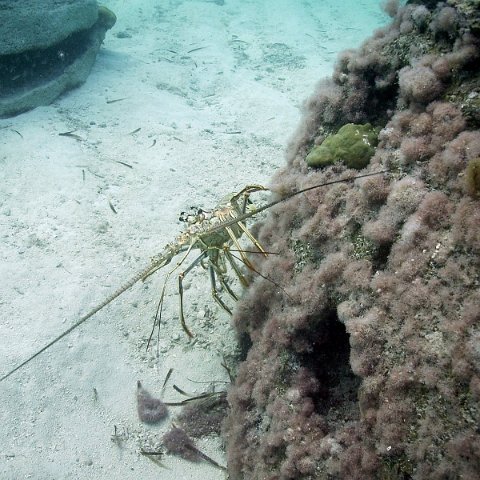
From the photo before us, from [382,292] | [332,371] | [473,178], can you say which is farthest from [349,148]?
[332,371]

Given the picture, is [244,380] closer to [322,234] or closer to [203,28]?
[322,234]

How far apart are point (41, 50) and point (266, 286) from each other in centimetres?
801

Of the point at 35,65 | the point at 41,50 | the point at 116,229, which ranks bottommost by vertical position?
the point at 116,229

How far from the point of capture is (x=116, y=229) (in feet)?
17.6

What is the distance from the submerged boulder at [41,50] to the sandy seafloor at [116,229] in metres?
0.30

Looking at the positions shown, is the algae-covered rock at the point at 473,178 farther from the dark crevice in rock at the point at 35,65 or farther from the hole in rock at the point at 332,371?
the dark crevice in rock at the point at 35,65

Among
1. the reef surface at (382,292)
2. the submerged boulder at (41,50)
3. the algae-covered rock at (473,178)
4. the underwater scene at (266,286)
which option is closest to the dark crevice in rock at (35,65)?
the submerged boulder at (41,50)

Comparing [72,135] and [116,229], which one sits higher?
[72,135]

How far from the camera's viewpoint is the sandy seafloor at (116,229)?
141 inches

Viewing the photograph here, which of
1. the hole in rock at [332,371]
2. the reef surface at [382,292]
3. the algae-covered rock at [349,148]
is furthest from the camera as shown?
the algae-covered rock at [349,148]

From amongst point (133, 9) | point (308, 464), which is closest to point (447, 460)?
point (308, 464)

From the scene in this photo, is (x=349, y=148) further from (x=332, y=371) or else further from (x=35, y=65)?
(x=35, y=65)

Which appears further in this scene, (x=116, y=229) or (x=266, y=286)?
(x=116, y=229)

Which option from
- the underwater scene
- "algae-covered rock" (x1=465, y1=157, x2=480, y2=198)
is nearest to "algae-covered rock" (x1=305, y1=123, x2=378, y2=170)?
the underwater scene
